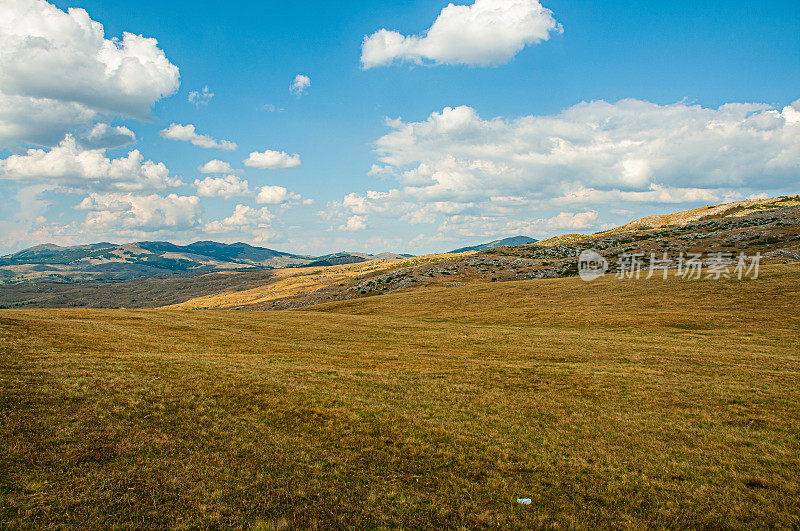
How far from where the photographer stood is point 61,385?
17.2m

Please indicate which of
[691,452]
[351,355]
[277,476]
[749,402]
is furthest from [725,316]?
[277,476]

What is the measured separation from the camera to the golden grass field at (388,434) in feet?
35.9

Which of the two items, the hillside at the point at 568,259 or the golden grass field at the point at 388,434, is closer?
the golden grass field at the point at 388,434

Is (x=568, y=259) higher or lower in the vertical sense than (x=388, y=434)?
higher

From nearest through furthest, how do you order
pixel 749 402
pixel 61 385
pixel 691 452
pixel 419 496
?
pixel 419 496, pixel 691 452, pixel 61 385, pixel 749 402

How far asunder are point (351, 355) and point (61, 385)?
1810 cm

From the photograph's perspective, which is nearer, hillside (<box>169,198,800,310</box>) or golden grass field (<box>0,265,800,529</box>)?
golden grass field (<box>0,265,800,529</box>)

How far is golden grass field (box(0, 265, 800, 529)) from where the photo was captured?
10.9 m

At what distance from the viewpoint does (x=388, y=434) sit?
16.0 m

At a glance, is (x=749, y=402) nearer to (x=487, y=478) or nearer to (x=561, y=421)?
(x=561, y=421)

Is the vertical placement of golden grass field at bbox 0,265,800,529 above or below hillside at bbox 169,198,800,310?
below

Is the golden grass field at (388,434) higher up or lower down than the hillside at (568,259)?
lower down

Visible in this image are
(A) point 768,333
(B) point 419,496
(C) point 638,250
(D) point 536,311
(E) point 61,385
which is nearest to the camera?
(B) point 419,496

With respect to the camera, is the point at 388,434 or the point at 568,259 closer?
the point at 388,434
